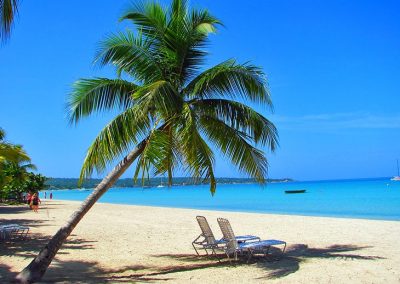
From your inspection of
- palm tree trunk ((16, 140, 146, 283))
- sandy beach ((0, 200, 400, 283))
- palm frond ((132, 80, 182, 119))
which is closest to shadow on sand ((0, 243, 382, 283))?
sandy beach ((0, 200, 400, 283))

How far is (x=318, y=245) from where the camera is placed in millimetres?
10898

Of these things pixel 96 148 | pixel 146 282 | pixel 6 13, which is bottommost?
pixel 146 282

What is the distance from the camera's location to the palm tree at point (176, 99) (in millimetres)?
7801

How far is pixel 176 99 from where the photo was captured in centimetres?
769

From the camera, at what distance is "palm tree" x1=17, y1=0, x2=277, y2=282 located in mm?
7801

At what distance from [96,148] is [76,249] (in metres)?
3.62

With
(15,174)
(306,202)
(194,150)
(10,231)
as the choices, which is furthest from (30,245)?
(306,202)

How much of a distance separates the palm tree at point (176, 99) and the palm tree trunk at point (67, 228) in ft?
0.08

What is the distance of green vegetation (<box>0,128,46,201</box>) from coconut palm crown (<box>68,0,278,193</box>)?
13.5 ft

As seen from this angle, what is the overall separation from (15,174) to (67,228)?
20588 mm

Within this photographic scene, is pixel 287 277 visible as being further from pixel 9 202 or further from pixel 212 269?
pixel 9 202

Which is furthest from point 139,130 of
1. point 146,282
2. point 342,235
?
point 342,235

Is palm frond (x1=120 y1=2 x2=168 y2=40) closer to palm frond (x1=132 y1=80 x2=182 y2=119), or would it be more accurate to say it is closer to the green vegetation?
palm frond (x1=132 y1=80 x2=182 y2=119)

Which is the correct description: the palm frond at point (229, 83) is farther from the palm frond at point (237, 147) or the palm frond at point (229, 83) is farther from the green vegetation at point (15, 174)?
the green vegetation at point (15, 174)
